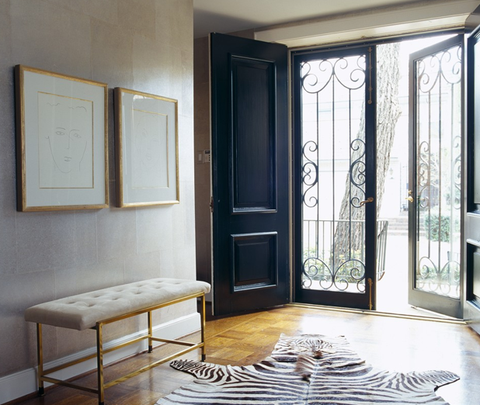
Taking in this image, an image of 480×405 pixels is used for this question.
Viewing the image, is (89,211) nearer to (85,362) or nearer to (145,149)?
(145,149)

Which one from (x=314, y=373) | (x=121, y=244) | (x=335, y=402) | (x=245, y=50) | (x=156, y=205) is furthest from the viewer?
(x=245, y=50)

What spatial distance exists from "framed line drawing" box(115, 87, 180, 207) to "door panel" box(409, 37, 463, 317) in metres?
2.27

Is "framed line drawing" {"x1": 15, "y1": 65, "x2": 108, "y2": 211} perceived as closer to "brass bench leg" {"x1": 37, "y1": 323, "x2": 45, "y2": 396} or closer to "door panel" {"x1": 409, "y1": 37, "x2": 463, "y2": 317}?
"brass bench leg" {"x1": 37, "y1": 323, "x2": 45, "y2": 396}

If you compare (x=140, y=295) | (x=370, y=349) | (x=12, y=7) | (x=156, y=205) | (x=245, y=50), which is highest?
(x=245, y=50)

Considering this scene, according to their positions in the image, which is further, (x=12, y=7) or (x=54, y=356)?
(x=54, y=356)

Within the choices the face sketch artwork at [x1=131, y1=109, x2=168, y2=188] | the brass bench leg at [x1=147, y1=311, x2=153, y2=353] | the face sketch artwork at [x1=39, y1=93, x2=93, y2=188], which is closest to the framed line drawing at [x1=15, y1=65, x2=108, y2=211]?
the face sketch artwork at [x1=39, y1=93, x2=93, y2=188]

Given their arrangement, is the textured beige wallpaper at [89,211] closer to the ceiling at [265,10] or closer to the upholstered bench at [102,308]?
the upholstered bench at [102,308]

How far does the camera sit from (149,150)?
3543 mm

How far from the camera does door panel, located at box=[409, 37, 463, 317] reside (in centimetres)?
428

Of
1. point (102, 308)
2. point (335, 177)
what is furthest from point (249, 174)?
point (102, 308)

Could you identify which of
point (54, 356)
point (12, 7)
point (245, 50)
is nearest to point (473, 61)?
point (245, 50)

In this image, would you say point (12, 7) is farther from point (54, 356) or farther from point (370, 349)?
point (370, 349)

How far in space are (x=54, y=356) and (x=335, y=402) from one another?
158cm

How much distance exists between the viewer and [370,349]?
3469 mm
